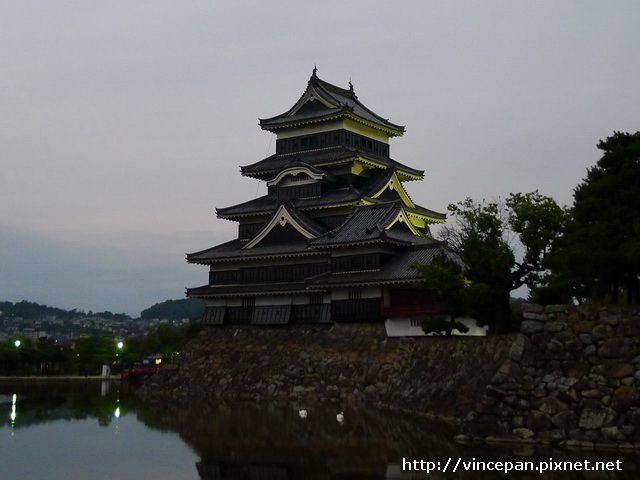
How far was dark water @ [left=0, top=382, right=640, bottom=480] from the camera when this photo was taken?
61.0 feet

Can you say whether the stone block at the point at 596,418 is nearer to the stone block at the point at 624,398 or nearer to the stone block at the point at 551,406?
the stone block at the point at 624,398

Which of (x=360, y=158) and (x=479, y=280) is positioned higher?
(x=360, y=158)

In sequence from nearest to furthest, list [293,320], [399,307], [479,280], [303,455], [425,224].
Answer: [303,455] < [479,280] < [399,307] < [293,320] < [425,224]

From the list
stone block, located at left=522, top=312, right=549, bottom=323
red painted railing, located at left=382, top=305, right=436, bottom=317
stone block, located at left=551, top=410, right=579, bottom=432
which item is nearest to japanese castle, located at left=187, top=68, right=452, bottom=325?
red painted railing, located at left=382, top=305, right=436, bottom=317

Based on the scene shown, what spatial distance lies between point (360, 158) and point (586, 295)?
18.6m

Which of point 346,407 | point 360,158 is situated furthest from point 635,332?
point 360,158

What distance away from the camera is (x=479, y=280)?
3098 centimetres

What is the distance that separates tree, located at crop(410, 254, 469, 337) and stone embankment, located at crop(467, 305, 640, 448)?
9.28 m

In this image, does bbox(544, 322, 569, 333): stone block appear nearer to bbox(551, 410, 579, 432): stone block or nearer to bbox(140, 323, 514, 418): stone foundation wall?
bbox(551, 410, 579, 432): stone block

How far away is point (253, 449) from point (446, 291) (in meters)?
13.7

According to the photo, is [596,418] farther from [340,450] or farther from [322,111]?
[322,111]

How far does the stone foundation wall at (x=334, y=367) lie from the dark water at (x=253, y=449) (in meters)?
2.05

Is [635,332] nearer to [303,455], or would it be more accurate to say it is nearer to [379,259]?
[303,455]

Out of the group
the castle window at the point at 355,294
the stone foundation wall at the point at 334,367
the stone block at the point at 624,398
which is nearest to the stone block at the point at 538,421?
the stone block at the point at 624,398
